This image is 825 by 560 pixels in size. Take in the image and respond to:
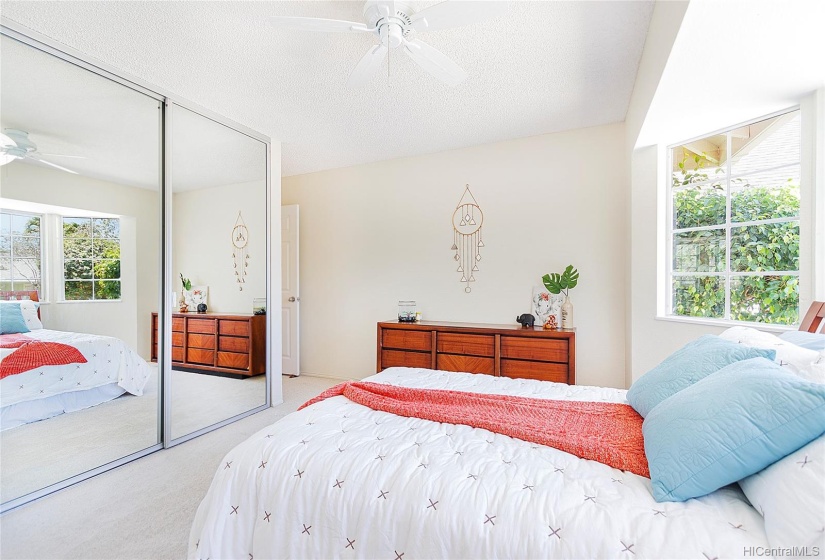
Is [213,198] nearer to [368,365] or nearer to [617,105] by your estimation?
[368,365]

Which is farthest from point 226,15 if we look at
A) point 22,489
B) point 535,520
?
point 22,489

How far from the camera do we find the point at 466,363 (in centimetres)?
345

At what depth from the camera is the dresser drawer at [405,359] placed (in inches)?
142

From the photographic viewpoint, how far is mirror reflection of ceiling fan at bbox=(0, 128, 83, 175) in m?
1.93

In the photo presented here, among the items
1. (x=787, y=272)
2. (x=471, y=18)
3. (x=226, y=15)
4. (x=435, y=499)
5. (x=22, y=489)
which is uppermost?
(x=226, y=15)

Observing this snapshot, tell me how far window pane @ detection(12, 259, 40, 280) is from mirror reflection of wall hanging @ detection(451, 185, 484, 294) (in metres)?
3.18

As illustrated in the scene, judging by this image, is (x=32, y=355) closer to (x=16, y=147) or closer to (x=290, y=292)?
(x=16, y=147)

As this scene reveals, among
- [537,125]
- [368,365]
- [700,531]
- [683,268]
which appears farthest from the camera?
[368,365]

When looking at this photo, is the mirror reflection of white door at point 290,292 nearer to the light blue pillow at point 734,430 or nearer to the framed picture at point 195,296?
the framed picture at point 195,296

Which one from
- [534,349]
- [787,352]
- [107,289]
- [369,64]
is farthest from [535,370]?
[107,289]

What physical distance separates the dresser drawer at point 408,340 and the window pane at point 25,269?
8.47ft

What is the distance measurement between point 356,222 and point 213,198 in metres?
1.69

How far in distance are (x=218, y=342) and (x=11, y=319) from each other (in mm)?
1325

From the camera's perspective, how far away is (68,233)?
2.22 meters
